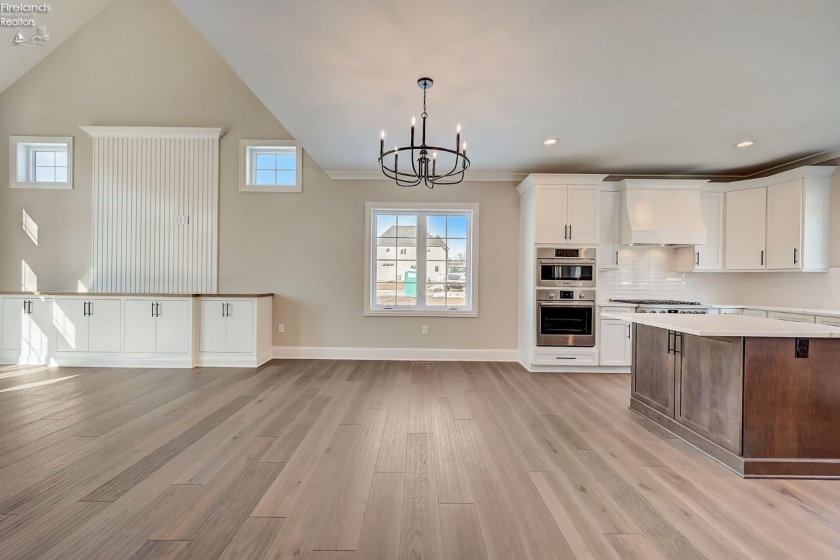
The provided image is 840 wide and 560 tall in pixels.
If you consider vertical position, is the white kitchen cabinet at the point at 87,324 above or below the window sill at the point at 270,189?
below

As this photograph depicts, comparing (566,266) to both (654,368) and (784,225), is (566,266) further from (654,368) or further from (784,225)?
(784,225)

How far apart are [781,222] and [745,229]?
0.34 m

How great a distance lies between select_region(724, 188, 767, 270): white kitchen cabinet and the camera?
4301 mm

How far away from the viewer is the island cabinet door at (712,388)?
2.09 m

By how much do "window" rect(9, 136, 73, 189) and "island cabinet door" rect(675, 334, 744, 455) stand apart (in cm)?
765

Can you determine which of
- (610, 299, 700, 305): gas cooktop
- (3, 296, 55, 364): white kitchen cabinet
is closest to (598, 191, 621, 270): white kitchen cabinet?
(610, 299, 700, 305): gas cooktop

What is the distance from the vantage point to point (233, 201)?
4.87 meters

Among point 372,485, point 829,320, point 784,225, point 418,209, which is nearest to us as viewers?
point 372,485

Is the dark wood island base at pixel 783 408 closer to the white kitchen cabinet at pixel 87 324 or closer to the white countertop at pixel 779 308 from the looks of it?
the white countertop at pixel 779 308

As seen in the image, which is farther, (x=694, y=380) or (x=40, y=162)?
(x=40, y=162)

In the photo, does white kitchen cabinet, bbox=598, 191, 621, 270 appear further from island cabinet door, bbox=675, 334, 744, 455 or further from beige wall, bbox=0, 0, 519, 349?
island cabinet door, bbox=675, 334, 744, 455

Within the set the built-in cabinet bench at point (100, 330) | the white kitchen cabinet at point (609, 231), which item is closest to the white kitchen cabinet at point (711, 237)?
the white kitchen cabinet at point (609, 231)

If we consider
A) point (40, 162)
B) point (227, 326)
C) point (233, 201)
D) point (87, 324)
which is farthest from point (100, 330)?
point (40, 162)

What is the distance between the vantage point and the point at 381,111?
119 inches
